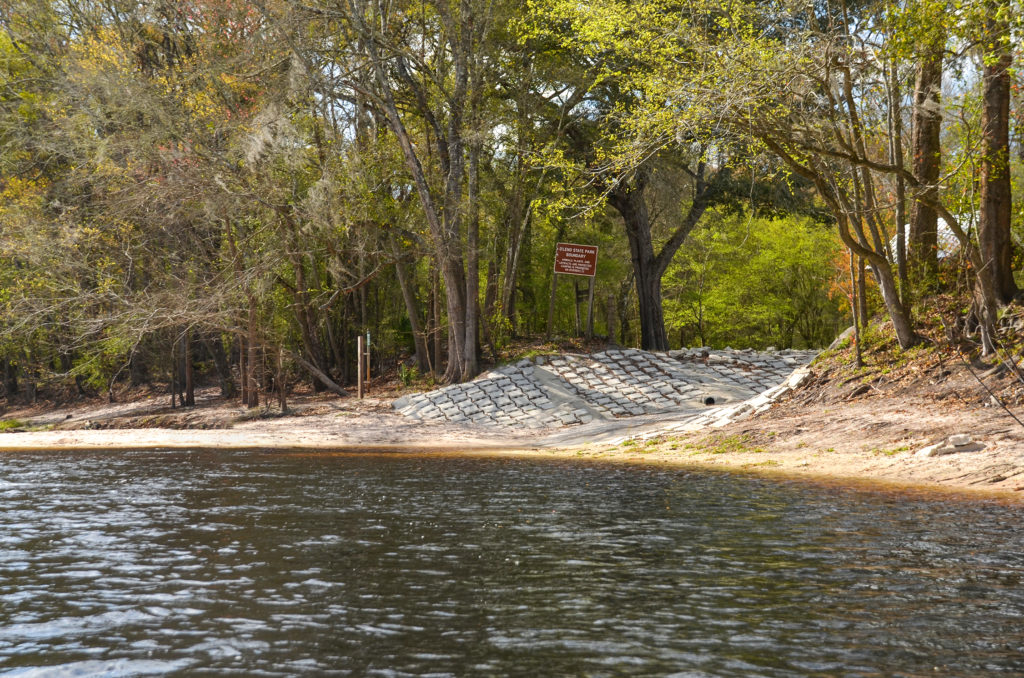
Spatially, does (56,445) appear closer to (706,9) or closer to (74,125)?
(74,125)

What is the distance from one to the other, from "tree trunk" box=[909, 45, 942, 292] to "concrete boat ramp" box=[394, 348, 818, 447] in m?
3.78

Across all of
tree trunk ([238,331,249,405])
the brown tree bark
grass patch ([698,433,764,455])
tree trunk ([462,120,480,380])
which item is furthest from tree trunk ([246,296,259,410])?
grass patch ([698,433,764,455])

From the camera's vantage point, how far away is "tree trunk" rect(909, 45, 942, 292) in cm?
1555

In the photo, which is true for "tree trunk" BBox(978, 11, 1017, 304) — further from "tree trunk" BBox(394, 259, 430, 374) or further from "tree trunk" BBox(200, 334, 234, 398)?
"tree trunk" BBox(200, 334, 234, 398)

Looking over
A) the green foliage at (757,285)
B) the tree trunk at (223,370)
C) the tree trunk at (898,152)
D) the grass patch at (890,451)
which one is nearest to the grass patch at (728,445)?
the grass patch at (890,451)

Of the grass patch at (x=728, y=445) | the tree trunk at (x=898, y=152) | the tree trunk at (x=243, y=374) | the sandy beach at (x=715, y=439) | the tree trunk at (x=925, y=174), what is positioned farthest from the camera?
the tree trunk at (x=243, y=374)

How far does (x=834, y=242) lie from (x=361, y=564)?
32.1m

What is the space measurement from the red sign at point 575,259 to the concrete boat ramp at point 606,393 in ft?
9.30

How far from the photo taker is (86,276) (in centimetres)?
2642

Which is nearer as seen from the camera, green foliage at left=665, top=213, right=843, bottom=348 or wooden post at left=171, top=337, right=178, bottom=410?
wooden post at left=171, top=337, right=178, bottom=410

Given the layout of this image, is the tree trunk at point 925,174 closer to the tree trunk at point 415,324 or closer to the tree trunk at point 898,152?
the tree trunk at point 898,152

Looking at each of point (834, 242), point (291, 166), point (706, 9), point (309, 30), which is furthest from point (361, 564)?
point (834, 242)

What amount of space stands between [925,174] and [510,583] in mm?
12920

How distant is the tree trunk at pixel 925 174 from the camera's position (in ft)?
51.0
